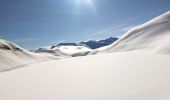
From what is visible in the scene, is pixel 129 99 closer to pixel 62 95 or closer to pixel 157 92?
pixel 157 92

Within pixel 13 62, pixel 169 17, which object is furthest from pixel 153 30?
pixel 13 62

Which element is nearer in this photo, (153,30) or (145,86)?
(145,86)

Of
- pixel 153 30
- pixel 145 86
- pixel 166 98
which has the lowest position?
pixel 166 98

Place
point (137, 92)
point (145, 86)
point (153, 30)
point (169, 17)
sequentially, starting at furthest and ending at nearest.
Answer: point (169, 17)
point (153, 30)
point (145, 86)
point (137, 92)

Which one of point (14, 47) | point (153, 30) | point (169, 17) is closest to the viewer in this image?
point (153, 30)

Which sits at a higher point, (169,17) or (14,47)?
(14,47)

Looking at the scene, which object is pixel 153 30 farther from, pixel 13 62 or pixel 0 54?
pixel 0 54

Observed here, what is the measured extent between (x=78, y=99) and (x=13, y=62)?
139m

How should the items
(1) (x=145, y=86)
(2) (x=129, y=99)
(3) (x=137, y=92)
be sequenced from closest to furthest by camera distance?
(2) (x=129, y=99) < (3) (x=137, y=92) < (1) (x=145, y=86)

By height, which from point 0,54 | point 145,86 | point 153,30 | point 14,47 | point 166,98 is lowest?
point 166,98

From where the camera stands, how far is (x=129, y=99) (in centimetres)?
1052

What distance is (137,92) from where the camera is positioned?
37.7ft

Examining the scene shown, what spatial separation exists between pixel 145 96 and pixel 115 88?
280cm

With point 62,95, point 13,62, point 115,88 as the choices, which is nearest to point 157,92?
point 115,88
